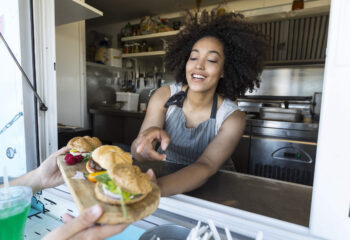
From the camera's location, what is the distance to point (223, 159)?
1.04 m

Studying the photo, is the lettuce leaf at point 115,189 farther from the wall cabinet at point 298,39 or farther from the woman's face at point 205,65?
the wall cabinet at point 298,39

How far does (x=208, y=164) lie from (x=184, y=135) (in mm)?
417

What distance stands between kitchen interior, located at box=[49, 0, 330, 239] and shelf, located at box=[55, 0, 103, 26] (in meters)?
0.04

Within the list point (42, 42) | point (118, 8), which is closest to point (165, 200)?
point (42, 42)

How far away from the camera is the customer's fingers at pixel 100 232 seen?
414 mm

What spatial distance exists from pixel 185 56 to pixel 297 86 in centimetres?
213

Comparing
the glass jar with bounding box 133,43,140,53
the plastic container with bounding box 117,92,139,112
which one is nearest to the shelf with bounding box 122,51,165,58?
the glass jar with bounding box 133,43,140,53

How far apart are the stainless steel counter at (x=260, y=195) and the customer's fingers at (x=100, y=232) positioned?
402 mm

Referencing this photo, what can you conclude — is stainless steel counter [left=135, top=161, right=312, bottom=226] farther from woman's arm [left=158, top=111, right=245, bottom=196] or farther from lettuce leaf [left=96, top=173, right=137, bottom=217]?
lettuce leaf [left=96, top=173, right=137, bottom=217]

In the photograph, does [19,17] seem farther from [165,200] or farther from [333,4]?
[333,4]

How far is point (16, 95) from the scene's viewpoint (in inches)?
34.9

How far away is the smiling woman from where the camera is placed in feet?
3.89

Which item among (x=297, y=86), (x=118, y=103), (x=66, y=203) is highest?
(x=297, y=86)

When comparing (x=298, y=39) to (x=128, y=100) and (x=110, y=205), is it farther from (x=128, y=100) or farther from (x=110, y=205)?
(x=110, y=205)
